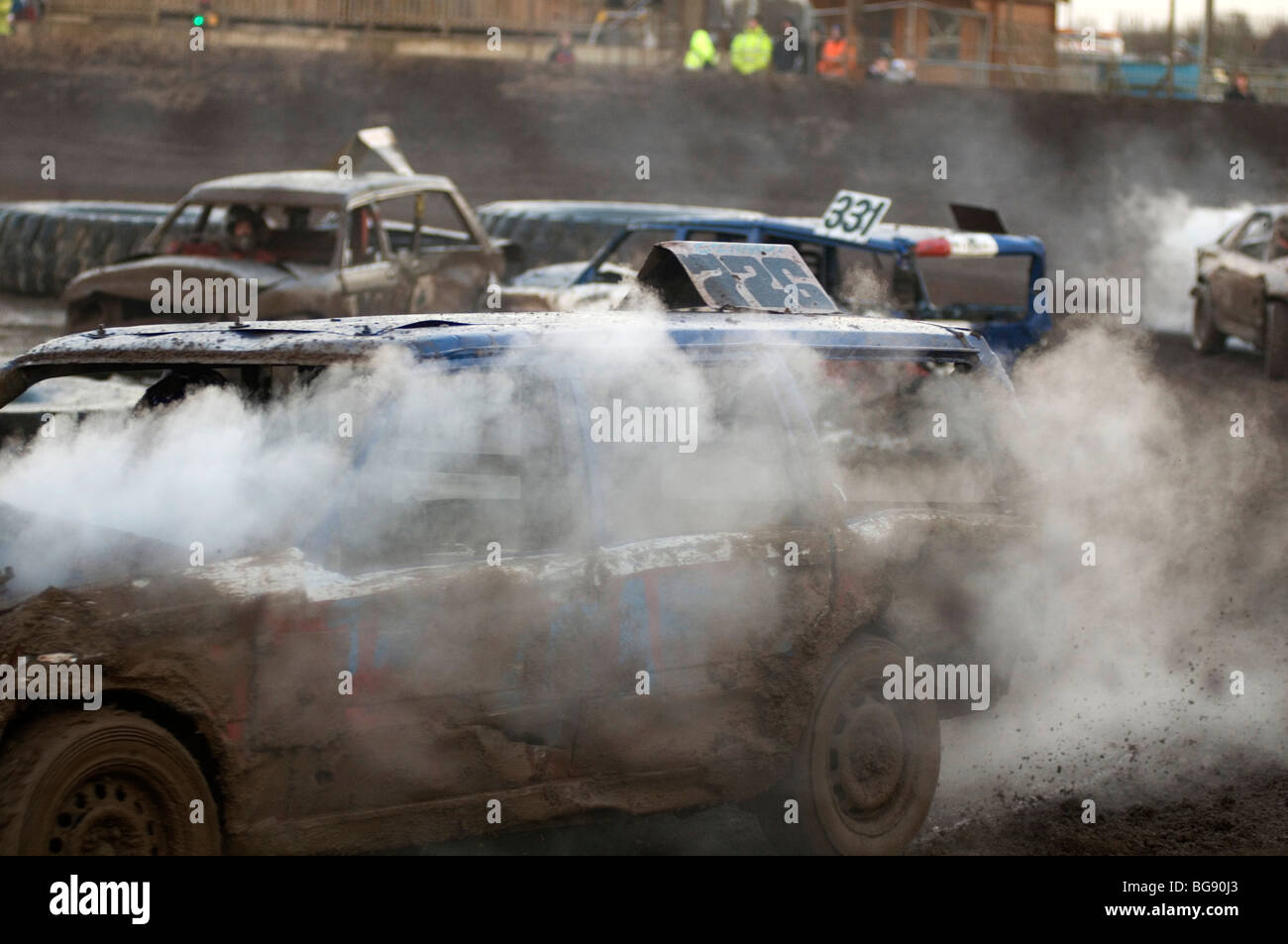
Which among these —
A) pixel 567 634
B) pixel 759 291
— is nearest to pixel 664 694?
pixel 567 634

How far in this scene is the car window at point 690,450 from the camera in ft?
14.8

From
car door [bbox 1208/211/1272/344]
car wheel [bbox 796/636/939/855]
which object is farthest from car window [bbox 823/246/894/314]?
car wheel [bbox 796/636/939/855]

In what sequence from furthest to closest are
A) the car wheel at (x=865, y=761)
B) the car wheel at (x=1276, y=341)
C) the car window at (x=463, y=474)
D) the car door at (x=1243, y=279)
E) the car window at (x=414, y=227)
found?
1. the car door at (x=1243, y=279)
2. the car wheel at (x=1276, y=341)
3. the car window at (x=414, y=227)
4. the car wheel at (x=865, y=761)
5. the car window at (x=463, y=474)

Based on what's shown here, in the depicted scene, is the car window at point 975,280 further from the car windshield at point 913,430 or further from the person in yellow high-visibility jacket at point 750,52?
the car windshield at point 913,430

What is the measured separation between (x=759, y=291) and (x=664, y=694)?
171 centimetres

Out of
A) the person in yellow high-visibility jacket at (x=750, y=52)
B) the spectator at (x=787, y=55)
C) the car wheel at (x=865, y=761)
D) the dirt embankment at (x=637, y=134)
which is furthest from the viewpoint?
the spectator at (x=787, y=55)

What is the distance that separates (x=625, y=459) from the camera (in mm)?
4555

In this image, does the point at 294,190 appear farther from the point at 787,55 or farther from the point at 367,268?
the point at 787,55

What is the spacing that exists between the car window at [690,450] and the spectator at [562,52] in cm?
2429

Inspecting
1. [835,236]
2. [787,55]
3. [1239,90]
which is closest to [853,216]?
[835,236]

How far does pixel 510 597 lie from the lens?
13.8ft

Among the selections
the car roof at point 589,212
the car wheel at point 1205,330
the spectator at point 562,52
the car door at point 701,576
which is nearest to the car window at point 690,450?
the car door at point 701,576

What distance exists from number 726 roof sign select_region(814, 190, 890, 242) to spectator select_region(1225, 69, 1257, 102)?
2130 centimetres
